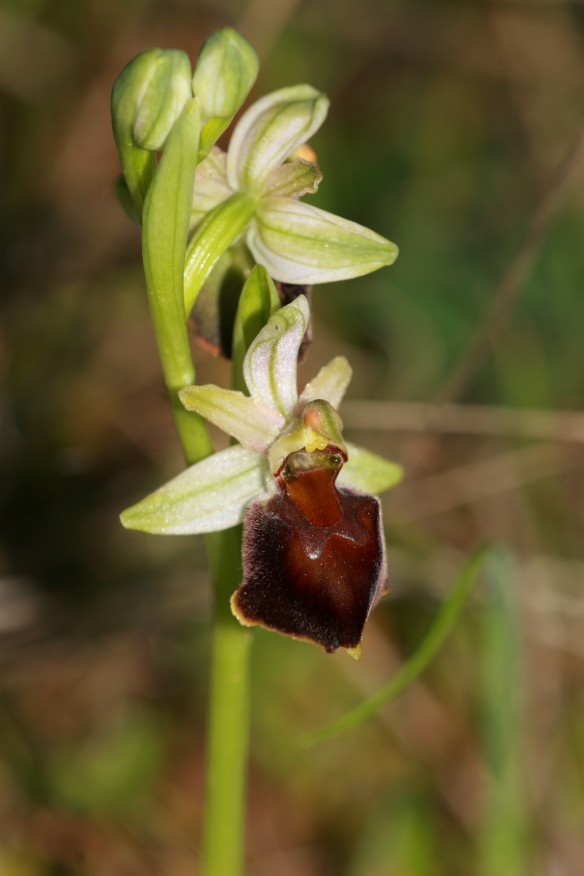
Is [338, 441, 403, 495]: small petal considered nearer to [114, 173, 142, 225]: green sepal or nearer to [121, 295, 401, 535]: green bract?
[121, 295, 401, 535]: green bract

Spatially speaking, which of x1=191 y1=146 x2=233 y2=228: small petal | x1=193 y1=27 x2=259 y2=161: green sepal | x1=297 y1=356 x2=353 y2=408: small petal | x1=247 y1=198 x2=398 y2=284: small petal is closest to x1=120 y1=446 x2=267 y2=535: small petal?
x1=297 y1=356 x2=353 y2=408: small petal

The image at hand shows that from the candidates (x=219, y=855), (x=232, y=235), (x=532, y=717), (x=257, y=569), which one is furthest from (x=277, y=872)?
(x=232, y=235)

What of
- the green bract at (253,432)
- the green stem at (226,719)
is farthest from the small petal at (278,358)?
the green stem at (226,719)

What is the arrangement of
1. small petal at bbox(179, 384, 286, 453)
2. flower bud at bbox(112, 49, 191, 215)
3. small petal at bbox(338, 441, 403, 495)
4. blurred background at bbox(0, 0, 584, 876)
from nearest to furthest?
1. flower bud at bbox(112, 49, 191, 215)
2. small petal at bbox(179, 384, 286, 453)
3. small petal at bbox(338, 441, 403, 495)
4. blurred background at bbox(0, 0, 584, 876)

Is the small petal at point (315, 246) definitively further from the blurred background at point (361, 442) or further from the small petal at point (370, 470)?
the blurred background at point (361, 442)

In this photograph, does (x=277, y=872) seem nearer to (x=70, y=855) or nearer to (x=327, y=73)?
(x=70, y=855)

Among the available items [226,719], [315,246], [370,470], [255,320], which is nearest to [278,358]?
[255,320]
